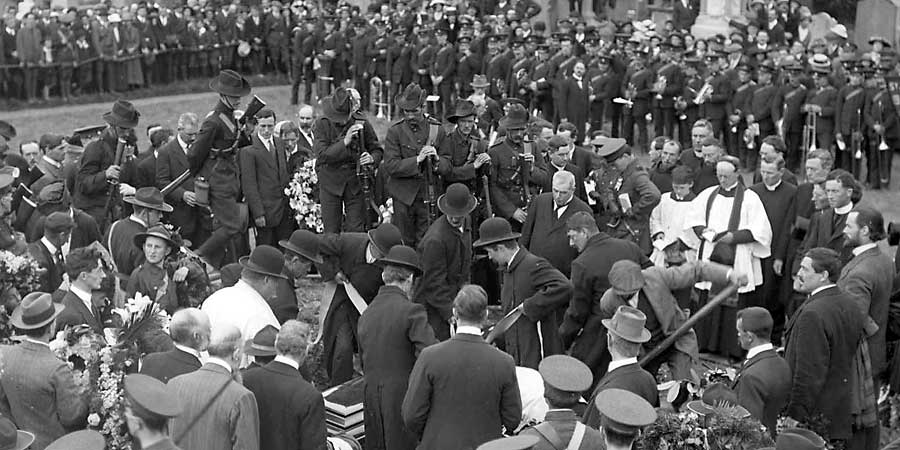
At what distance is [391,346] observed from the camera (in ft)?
27.0

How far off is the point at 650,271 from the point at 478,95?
8.09 metres

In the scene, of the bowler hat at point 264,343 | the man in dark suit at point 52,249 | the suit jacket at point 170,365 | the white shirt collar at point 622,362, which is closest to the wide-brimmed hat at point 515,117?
the man in dark suit at point 52,249

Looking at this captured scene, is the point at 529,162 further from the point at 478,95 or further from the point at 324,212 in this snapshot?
the point at 478,95

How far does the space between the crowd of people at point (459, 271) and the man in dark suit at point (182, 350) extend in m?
0.01

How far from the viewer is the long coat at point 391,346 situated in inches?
322

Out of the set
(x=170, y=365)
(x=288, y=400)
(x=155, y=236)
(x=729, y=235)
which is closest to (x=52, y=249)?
(x=155, y=236)

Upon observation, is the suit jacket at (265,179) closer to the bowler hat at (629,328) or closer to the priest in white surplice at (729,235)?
the priest in white surplice at (729,235)

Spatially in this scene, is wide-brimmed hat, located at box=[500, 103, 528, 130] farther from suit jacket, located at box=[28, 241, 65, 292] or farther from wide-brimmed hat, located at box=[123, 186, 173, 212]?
suit jacket, located at box=[28, 241, 65, 292]

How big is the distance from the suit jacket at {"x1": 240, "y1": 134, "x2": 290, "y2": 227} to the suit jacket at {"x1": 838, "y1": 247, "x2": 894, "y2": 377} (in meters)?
5.72

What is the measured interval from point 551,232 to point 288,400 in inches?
170

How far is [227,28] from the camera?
2736 centimetres

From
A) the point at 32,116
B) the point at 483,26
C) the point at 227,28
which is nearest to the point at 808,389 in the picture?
the point at 483,26

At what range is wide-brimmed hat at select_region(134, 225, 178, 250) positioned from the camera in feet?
31.9

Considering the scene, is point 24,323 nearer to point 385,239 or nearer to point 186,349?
point 186,349
